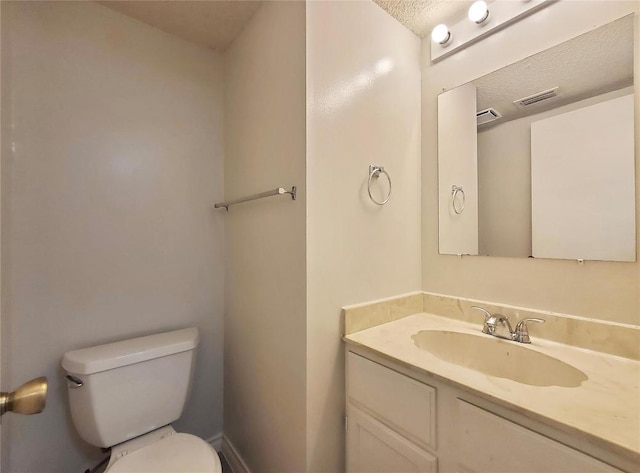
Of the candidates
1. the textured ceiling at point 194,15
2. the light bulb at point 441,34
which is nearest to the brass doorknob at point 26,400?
the textured ceiling at point 194,15

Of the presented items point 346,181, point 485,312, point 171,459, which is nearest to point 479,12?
point 346,181

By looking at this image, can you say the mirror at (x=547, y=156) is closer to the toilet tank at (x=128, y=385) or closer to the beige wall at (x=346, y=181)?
the beige wall at (x=346, y=181)

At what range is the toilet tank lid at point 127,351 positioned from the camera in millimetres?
1081

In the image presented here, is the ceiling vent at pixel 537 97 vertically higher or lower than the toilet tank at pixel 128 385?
higher

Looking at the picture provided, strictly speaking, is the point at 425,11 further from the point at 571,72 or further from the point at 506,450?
the point at 506,450

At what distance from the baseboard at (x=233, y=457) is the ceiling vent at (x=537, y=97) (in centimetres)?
215

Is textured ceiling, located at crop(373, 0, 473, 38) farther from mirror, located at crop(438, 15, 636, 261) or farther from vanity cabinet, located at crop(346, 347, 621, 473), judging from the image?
vanity cabinet, located at crop(346, 347, 621, 473)

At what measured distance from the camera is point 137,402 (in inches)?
46.2

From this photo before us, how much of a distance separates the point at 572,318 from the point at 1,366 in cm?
209

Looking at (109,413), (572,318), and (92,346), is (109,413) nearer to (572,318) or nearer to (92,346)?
(92,346)

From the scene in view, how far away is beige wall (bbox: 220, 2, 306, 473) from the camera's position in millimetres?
1087

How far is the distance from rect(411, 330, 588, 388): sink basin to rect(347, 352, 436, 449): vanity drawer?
22cm

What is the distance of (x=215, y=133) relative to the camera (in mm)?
A: 1651

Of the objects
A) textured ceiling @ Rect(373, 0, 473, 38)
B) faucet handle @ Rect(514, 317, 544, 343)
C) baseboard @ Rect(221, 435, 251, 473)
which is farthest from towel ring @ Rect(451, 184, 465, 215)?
baseboard @ Rect(221, 435, 251, 473)
